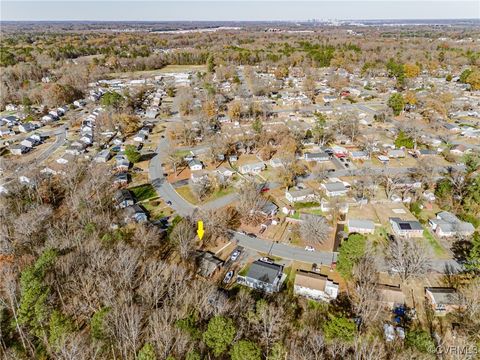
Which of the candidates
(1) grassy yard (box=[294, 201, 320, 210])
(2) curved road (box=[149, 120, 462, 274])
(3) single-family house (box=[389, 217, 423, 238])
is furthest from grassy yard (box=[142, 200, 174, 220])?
(3) single-family house (box=[389, 217, 423, 238])

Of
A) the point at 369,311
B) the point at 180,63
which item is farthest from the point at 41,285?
the point at 180,63

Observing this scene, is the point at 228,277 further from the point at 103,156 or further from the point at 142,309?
the point at 103,156

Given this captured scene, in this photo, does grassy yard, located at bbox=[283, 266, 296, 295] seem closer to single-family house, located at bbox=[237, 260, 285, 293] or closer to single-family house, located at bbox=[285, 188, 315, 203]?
single-family house, located at bbox=[237, 260, 285, 293]

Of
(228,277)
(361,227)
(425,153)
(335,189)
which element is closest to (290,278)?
(228,277)

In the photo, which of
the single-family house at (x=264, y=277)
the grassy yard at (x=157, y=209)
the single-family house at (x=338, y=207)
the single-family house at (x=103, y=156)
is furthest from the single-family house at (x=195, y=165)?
the single-family house at (x=264, y=277)

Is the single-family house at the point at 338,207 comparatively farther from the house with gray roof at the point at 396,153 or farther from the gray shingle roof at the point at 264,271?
the house with gray roof at the point at 396,153

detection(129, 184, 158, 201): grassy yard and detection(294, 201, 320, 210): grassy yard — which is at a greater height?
detection(129, 184, 158, 201): grassy yard
